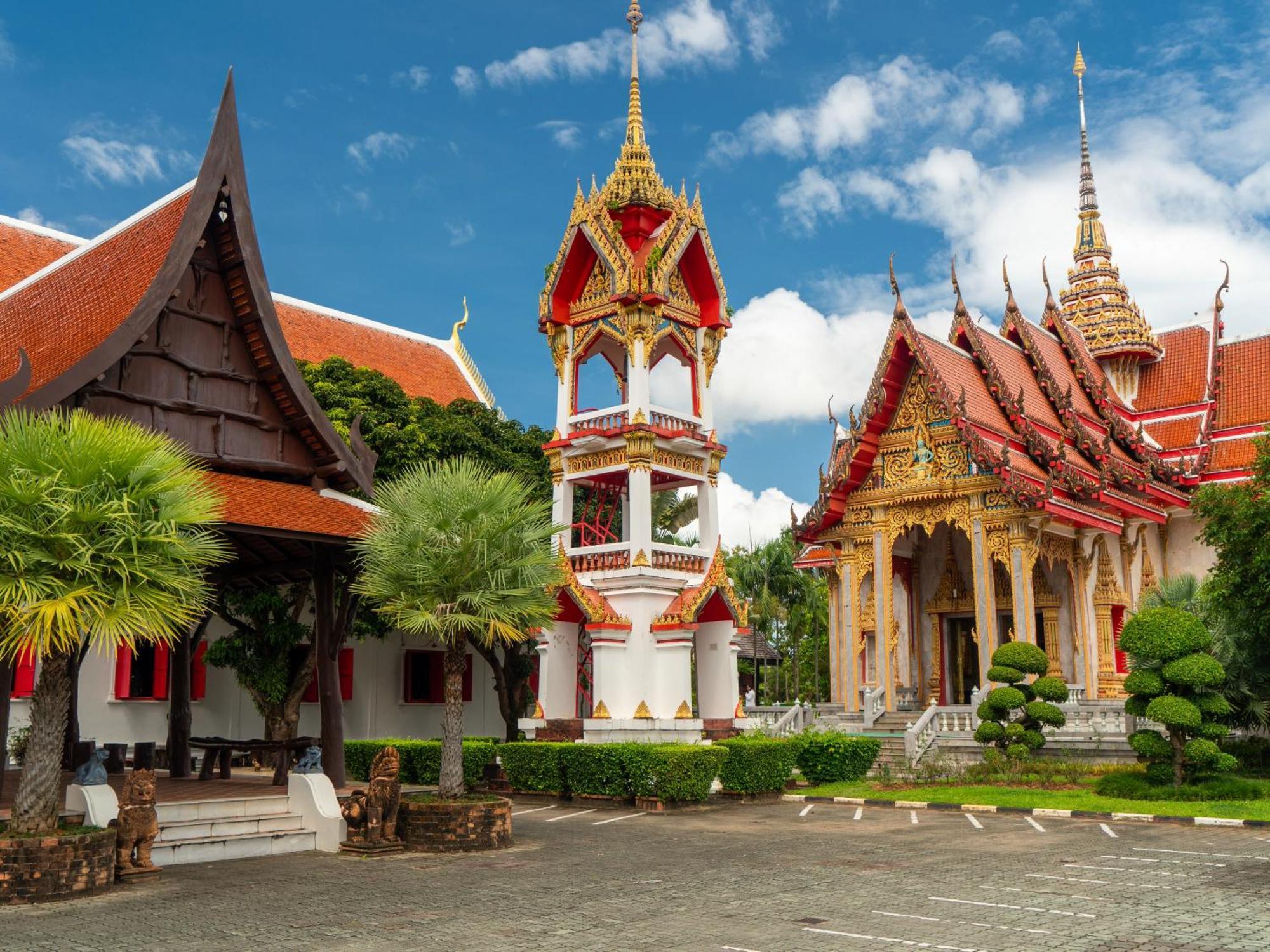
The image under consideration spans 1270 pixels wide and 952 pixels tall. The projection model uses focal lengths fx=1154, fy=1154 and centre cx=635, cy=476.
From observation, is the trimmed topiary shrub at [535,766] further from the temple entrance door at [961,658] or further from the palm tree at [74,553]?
the temple entrance door at [961,658]

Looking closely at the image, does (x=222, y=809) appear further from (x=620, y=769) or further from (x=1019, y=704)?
(x=1019, y=704)

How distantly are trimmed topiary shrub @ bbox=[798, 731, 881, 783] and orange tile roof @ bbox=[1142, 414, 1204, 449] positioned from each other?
43.4 feet

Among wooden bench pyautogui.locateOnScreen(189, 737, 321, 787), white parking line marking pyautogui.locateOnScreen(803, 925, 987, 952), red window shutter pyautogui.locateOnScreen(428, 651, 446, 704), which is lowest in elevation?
white parking line marking pyautogui.locateOnScreen(803, 925, 987, 952)

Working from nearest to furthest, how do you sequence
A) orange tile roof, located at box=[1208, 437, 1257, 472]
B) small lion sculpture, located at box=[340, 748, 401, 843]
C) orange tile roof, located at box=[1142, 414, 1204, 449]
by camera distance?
small lion sculpture, located at box=[340, 748, 401, 843]
orange tile roof, located at box=[1208, 437, 1257, 472]
orange tile roof, located at box=[1142, 414, 1204, 449]

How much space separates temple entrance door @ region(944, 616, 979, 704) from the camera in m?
26.0

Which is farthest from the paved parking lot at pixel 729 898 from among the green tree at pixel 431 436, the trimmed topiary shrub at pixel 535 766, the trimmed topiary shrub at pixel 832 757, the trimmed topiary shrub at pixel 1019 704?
the green tree at pixel 431 436

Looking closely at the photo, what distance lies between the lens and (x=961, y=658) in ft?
85.5

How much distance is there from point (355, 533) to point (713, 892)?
5709 mm

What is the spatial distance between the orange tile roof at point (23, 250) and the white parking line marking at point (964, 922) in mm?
21666

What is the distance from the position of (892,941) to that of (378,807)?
19.4 ft

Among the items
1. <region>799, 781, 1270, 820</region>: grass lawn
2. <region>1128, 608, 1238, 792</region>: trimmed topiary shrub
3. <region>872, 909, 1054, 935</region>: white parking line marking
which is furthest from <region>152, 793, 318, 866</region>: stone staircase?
<region>1128, 608, 1238, 792</region>: trimmed topiary shrub

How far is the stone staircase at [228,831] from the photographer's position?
416 inches

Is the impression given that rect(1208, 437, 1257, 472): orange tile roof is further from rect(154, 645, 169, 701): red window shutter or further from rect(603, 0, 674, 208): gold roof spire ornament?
rect(154, 645, 169, 701): red window shutter

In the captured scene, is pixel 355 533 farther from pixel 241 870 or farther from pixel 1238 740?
pixel 1238 740
